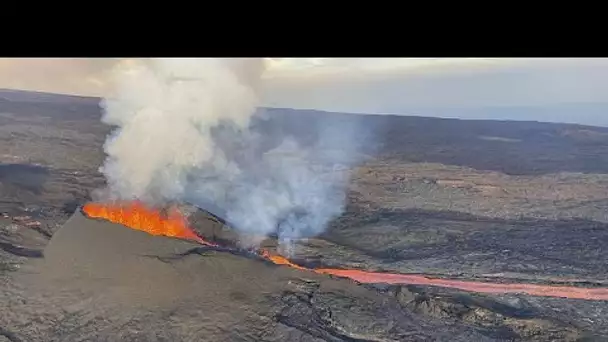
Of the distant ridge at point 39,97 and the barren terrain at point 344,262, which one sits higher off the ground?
the distant ridge at point 39,97

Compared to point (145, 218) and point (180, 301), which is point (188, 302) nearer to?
point (180, 301)

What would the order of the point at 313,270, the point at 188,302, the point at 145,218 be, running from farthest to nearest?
the point at 145,218
the point at 313,270
the point at 188,302

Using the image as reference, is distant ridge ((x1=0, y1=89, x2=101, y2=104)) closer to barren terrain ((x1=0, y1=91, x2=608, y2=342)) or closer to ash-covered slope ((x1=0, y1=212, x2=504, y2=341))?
barren terrain ((x1=0, y1=91, x2=608, y2=342))

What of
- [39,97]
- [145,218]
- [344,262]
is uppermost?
[39,97]

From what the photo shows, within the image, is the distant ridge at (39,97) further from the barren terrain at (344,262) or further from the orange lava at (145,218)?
the orange lava at (145,218)

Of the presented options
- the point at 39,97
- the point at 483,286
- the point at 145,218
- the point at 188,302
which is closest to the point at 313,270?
the point at 483,286

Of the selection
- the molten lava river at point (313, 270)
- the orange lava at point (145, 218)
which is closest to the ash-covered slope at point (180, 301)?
the molten lava river at point (313, 270)
